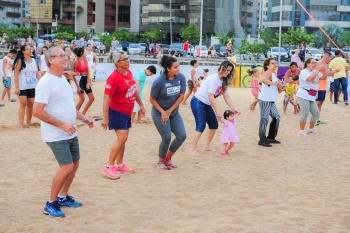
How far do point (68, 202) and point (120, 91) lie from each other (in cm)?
158

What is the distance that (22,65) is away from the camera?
393 inches

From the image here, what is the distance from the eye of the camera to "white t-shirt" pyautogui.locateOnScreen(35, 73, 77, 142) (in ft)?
15.7

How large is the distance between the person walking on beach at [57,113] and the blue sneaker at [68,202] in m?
0.31

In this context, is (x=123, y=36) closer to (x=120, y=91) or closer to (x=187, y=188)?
(x=120, y=91)

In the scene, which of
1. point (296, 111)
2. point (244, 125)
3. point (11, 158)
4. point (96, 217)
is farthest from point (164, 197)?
point (296, 111)

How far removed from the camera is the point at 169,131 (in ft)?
23.2

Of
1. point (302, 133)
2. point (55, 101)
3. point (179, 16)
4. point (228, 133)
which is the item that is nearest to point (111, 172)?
point (55, 101)

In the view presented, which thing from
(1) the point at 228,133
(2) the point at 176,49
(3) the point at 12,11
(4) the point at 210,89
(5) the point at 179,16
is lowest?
(1) the point at 228,133

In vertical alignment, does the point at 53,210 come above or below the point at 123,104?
below

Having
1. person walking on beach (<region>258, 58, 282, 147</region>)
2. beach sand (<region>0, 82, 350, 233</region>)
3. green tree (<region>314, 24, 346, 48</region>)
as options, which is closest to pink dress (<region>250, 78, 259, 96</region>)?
beach sand (<region>0, 82, 350, 233</region>)

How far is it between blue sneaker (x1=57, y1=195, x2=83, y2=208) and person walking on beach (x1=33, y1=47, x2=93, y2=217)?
0.31m

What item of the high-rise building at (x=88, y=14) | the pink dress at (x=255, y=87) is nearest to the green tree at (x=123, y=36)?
the high-rise building at (x=88, y=14)

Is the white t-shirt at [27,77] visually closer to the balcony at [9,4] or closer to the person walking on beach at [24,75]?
the person walking on beach at [24,75]

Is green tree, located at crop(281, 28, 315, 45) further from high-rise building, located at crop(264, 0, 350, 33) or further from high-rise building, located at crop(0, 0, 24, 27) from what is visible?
high-rise building, located at crop(0, 0, 24, 27)
